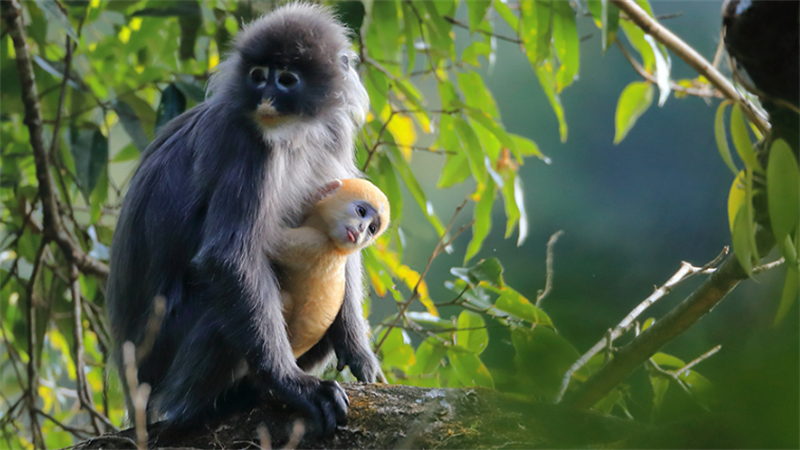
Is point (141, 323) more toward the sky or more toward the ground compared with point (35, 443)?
more toward the sky

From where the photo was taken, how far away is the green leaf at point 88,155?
2324 millimetres

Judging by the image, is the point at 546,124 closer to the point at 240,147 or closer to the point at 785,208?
the point at 240,147

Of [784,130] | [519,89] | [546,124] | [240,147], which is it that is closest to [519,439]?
[784,130]

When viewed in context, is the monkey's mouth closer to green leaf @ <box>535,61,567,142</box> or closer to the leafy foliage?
the leafy foliage

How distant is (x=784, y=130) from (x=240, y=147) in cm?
149

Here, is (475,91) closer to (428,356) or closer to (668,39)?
(668,39)

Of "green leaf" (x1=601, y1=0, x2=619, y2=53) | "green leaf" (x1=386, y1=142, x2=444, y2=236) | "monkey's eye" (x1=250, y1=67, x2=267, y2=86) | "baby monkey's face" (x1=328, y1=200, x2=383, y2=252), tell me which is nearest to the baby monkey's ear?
"baby monkey's face" (x1=328, y1=200, x2=383, y2=252)

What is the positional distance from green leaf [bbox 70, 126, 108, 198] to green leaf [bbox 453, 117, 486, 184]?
1265 millimetres

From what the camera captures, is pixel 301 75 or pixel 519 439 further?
pixel 301 75

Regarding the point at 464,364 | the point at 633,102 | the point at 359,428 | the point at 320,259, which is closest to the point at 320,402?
the point at 359,428

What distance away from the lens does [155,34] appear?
9.45 ft

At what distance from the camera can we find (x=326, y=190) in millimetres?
1947

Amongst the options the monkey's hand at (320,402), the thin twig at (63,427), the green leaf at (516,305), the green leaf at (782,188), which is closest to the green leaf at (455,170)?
the green leaf at (516,305)

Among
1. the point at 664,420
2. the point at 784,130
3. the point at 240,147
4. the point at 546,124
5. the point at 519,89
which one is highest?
the point at 784,130
